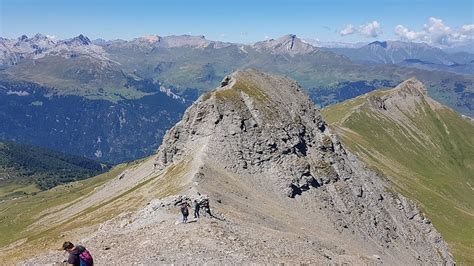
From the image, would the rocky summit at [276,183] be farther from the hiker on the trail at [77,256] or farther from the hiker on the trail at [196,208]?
the hiker on the trail at [77,256]

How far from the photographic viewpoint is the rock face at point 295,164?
118062 mm

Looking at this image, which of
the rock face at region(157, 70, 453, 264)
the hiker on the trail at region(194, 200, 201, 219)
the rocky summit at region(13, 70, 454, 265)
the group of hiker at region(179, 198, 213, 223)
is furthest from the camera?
the rock face at region(157, 70, 453, 264)

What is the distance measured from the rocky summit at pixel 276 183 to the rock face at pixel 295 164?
0.29 meters

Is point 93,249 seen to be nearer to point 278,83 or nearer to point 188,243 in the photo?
point 188,243

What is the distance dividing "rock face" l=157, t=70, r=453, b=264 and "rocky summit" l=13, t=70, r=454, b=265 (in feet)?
0.94

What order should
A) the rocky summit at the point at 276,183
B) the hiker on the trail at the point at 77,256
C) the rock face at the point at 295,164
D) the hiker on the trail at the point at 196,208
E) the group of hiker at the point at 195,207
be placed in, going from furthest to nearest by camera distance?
the rock face at the point at 295,164, the rocky summit at the point at 276,183, the hiker on the trail at the point at 196,208, the group of hiker at the point at 195,207, the hiker on the trail at the point at 77,256

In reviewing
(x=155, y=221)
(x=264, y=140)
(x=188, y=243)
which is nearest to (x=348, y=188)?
(x=264, y=140)

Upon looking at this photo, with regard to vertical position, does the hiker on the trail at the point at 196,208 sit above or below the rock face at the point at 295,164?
above

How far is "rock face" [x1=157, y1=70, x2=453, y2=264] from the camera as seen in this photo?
118062 mm

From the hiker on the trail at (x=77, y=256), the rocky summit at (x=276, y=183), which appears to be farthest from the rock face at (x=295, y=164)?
the hiker on the trail at (x=77, y=256)

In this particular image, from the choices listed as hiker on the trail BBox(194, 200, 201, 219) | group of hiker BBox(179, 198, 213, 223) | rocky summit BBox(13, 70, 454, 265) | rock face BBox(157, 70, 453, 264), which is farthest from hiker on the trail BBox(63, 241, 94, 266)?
rock face BBox(157, 70, 453, 264)

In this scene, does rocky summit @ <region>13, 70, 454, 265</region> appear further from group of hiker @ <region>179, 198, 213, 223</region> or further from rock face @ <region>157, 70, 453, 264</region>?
group of hiker @ <region>179, 198, 213, 223</region>

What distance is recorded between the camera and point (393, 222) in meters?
134

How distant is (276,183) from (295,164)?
7.99 meters
